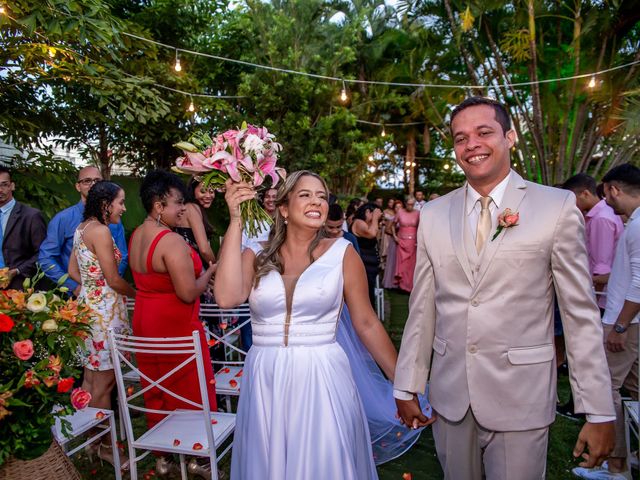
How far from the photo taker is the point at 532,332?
6.15 ft

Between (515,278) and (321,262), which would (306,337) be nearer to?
(321,262)

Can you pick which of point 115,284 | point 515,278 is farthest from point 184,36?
point 515,278

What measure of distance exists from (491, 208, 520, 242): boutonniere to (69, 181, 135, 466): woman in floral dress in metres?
3.05

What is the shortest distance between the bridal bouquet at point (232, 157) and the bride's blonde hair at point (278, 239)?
0.13 m

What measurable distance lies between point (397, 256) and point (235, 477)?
987 cm

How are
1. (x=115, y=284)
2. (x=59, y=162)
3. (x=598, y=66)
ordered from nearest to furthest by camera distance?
1. (x=115, y=284)
2. (x=59, y=162)
3. (x=598, y=66)

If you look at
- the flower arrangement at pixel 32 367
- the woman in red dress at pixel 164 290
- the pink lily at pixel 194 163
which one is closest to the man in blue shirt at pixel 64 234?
the woman in red dress at pixel 164 290

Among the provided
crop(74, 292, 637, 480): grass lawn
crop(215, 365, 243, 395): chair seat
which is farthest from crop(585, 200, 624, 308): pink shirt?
crop(215, 365, 243, 395): chair seat

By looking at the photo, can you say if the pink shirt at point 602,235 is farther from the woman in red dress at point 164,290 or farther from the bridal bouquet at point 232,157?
the woman in red dress at point 164,290

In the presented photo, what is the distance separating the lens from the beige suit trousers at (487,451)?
1.88 m

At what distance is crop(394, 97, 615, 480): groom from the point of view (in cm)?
180

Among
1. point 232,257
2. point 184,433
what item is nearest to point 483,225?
point 232,257

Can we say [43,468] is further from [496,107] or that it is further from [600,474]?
[600,474]

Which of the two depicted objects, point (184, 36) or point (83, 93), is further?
point (184, 36)
